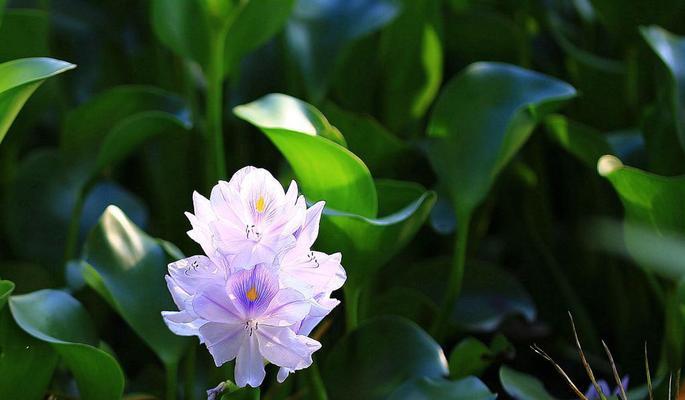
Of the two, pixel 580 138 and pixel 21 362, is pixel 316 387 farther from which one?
pixel 580 138

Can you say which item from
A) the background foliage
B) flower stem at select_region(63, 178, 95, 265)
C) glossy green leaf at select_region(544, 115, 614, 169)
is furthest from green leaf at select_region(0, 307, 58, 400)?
glossy green leaf at select_region(544, 115, 614, 169)

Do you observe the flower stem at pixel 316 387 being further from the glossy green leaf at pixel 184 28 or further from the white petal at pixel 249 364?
the glossy green leaf at pixel 184 28

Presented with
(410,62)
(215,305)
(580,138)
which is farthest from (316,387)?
(410,62)

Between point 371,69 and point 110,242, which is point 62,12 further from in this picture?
point 110,242

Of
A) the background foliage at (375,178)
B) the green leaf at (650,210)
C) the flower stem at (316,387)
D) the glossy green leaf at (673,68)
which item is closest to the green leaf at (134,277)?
the background foliage at (375,178)

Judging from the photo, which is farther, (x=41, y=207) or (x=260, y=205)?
(x=41, y=207)

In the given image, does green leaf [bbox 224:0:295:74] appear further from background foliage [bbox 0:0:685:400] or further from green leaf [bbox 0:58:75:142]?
green leaf [bbox 0:58:75:142]
